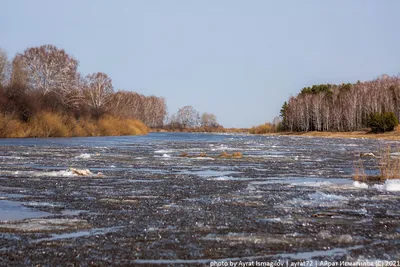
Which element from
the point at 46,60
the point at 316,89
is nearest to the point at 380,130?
the point at 316,89

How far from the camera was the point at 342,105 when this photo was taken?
295 ft

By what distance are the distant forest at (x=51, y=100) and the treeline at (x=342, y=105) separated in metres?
36.6

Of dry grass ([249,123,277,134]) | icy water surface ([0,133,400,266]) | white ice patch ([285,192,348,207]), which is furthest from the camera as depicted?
dry grass ([249,123,277,134])

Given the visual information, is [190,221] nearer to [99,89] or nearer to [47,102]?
[47,102]

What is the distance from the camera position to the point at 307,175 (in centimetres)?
1512

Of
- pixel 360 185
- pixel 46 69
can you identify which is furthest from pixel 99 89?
pixel 360 185

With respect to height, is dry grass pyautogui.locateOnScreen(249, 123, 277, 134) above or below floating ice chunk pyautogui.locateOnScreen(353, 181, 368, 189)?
above

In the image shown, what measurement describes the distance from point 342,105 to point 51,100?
58.7m

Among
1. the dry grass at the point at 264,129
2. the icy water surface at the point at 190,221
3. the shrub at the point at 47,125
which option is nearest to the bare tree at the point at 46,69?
the shrub at the point at 47,125

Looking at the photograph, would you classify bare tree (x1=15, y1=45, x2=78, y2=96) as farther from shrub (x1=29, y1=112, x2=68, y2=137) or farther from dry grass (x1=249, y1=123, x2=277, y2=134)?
dry grass (x1=249, y1=123, x2=277, y2=134)

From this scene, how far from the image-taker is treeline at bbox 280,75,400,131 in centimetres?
8338

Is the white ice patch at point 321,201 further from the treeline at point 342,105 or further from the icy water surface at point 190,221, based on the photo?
the treeline at point 342,105

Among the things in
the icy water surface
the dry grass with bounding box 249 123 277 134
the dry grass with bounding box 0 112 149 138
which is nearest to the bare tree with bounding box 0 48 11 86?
the dry grass with bounding box 0 112 149 138

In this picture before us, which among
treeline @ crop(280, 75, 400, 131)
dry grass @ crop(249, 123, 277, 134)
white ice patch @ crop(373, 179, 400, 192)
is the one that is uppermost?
treeline @ crop(280, 75, 400, 131)
